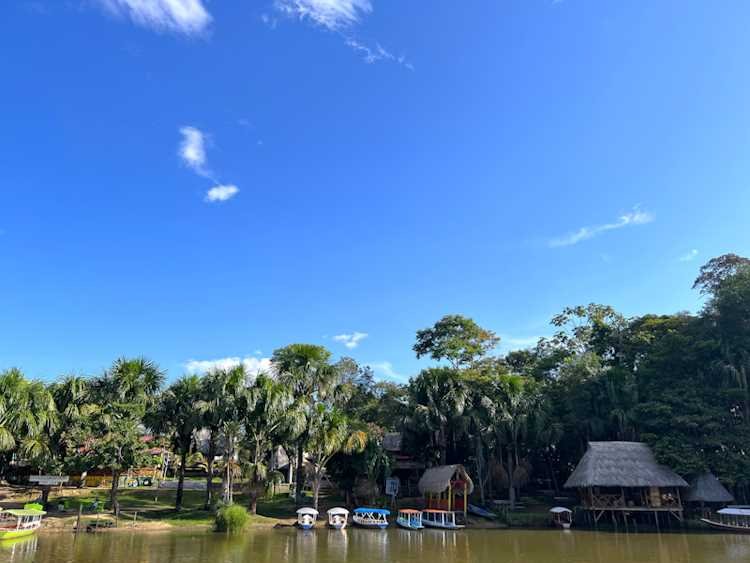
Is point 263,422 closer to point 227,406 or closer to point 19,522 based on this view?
point 227,406

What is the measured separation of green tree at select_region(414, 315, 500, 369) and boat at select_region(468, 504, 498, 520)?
15072 millimetres

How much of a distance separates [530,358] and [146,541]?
39452 millimetres

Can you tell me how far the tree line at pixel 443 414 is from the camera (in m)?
28.9

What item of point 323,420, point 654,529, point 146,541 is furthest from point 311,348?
point 654,529

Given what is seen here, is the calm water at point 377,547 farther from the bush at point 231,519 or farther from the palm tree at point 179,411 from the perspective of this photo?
the palm tree at point 179,411

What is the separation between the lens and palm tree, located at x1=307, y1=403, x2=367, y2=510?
3169cm

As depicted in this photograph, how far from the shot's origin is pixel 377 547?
73.8ft

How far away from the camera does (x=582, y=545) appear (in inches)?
940

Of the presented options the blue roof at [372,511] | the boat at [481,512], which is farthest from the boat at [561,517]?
the blue roof at [372,511]

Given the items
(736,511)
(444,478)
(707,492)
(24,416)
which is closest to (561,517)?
(444,478)

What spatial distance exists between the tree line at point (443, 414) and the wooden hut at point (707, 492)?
0.81m

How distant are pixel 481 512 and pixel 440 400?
7.59m

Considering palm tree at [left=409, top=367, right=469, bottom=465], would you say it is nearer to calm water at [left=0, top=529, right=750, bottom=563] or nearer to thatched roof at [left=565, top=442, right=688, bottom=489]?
thatched roof at [left=565, top=442, right=688, bottom=489]

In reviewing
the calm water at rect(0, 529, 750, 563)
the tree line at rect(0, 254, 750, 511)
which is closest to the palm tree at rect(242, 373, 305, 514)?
the tree line at rect(0, 254, 750, 511)
